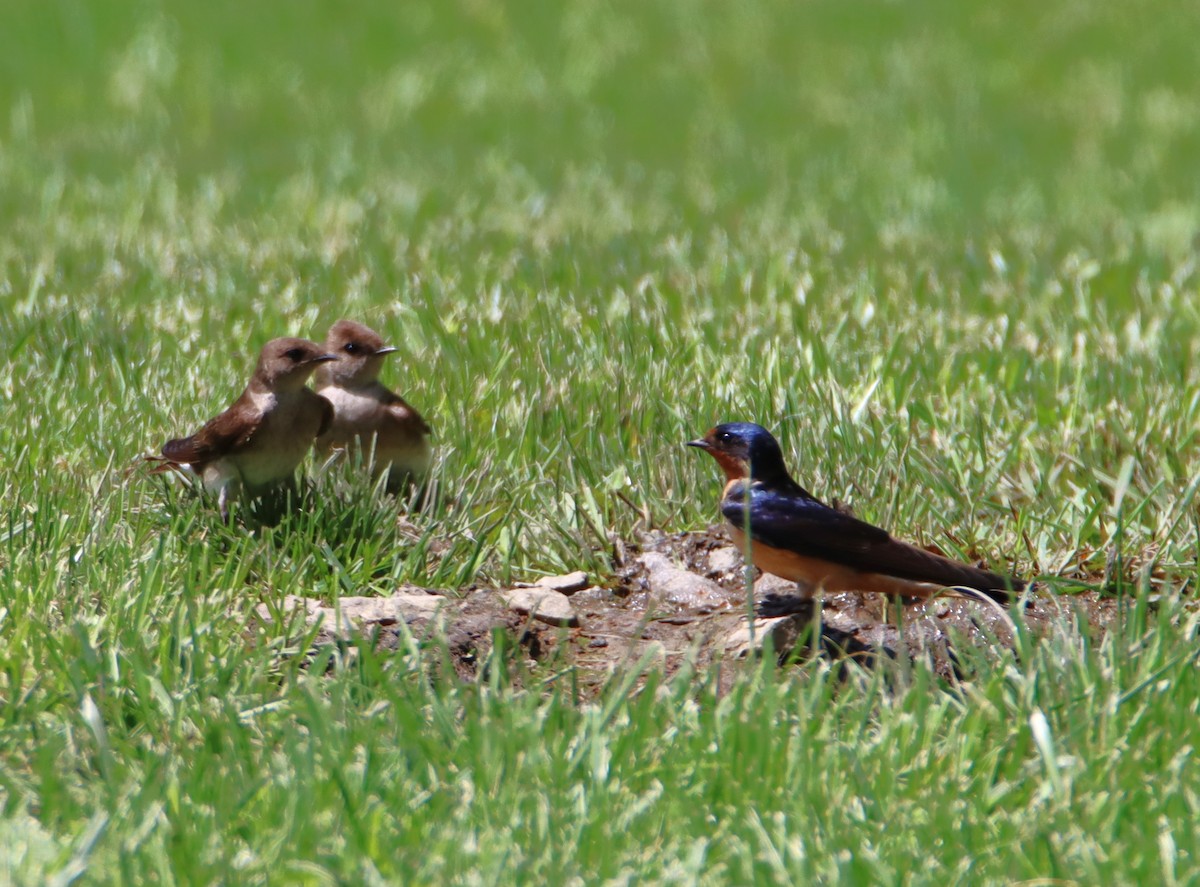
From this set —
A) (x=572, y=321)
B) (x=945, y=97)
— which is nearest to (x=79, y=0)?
(x=945, y=97)

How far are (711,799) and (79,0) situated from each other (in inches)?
646

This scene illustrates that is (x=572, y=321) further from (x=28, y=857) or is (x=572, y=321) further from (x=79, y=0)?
(x=79, y=0)

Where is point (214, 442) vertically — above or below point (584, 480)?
above

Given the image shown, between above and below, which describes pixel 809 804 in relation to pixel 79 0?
below

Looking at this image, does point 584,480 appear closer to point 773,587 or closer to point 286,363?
point 773,587

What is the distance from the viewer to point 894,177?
460 inches

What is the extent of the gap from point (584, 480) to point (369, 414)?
673 millimetres

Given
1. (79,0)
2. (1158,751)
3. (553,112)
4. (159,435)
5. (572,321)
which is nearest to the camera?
(1158,751)

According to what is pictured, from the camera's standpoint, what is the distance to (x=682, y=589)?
14.8 feet

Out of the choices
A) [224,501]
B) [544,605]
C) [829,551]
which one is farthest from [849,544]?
[224,501]

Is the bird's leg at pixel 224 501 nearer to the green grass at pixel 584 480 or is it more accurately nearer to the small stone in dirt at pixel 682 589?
the green grass at pixel 584 480

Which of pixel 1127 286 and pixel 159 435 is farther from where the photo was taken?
pixel 1127 286

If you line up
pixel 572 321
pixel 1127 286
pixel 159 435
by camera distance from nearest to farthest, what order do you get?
pixel 159 435 < pixel 572 321 < pixel 1127 286

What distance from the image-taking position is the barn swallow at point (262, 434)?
454 centimetres
